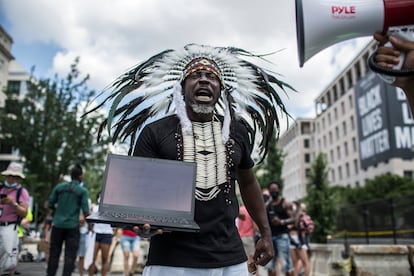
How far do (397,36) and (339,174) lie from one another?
215 feet

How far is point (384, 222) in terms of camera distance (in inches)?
519

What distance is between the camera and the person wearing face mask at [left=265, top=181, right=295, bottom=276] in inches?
297

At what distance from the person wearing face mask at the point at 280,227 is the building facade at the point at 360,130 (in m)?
28.3

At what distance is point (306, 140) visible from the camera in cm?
8012

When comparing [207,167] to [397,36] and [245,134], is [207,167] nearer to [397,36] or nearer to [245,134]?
[245,134]

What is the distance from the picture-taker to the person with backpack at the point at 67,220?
6656mm

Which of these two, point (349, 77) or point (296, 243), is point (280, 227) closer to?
point (296, 243)

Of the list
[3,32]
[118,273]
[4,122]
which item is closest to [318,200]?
[118,273]

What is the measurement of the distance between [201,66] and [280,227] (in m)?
5.65

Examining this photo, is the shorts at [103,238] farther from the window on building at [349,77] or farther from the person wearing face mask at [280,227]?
the window on building at [349,77]

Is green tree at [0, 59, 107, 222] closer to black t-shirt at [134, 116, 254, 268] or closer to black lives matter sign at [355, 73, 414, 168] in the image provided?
black t-shirt at [134, 116, 254, 268]

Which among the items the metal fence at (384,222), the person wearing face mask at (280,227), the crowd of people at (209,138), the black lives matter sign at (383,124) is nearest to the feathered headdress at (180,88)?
the crowd of people at (209,138)

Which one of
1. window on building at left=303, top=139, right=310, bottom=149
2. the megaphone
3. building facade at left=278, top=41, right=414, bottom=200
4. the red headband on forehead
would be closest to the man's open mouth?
the red headband on forehead

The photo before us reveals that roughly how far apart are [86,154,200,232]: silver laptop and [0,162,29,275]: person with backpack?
4.31 metres
